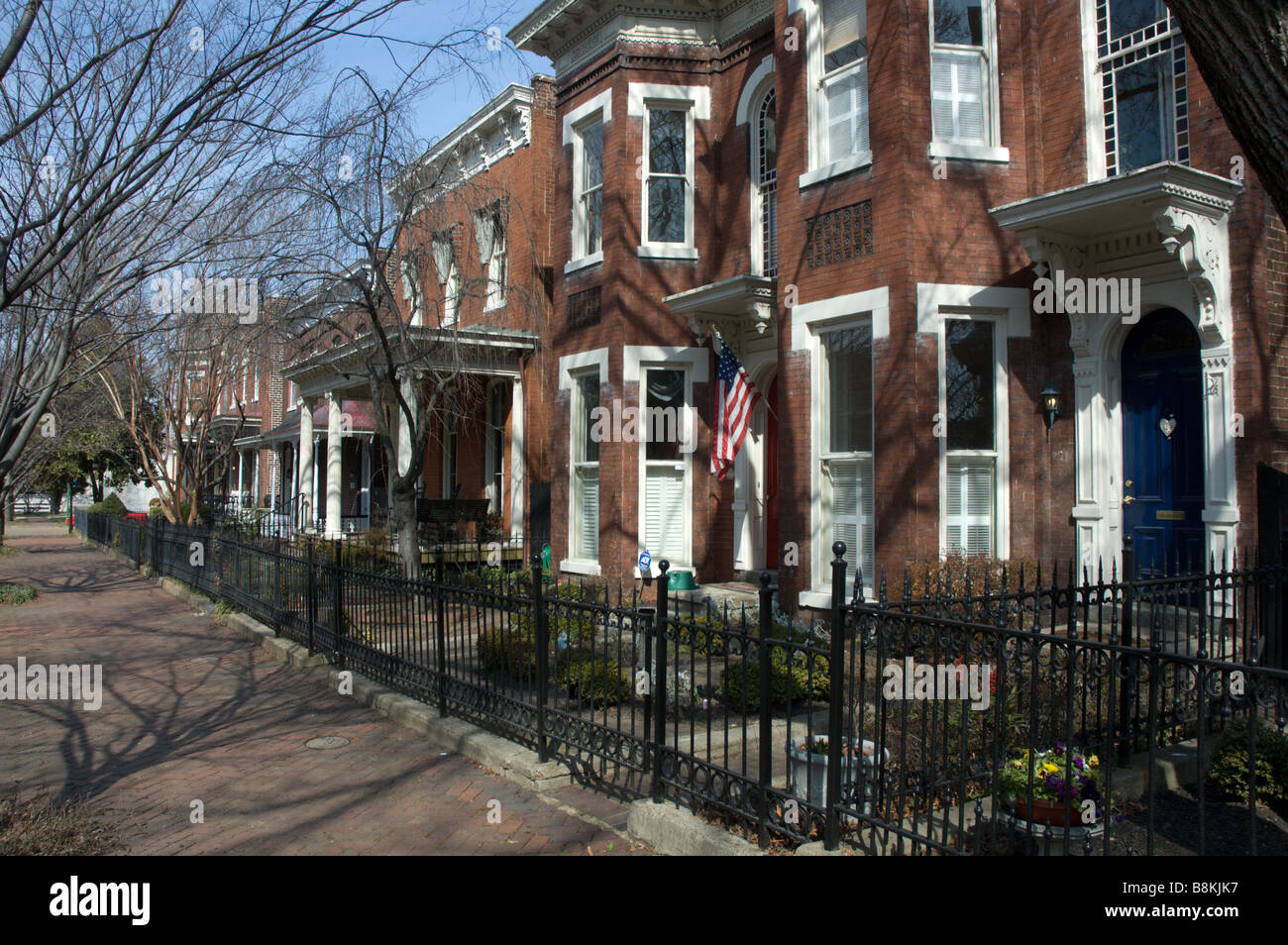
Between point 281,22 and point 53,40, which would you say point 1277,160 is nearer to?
point 281,22

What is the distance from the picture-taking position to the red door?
13.1 meters

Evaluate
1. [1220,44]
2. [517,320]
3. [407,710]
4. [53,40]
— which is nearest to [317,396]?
[517,320]

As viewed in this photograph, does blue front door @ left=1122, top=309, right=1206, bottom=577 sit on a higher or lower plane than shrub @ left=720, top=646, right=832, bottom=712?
higher

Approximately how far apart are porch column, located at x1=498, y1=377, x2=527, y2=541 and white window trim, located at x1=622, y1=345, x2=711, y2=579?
13.3ft

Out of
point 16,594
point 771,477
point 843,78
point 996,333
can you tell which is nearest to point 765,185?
point 843,78

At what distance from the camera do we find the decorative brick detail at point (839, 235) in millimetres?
10172

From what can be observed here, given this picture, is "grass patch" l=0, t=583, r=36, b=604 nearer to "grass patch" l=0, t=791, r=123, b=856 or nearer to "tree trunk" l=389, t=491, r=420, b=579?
"tree trunk" l=389, t=491, r=420, b=579

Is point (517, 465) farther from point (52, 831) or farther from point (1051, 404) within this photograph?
point (52, 831)

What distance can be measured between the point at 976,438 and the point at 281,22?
307 inches

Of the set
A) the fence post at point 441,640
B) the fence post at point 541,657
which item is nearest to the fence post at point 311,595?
the fence post at point 441,640

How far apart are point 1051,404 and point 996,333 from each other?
98 cm

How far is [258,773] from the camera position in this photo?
20.9 ft

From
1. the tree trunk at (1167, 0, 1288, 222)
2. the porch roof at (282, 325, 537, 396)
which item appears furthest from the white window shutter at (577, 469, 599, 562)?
the tree trunk at (1167, 0, 1288, 222)

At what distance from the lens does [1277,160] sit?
11.0ft
